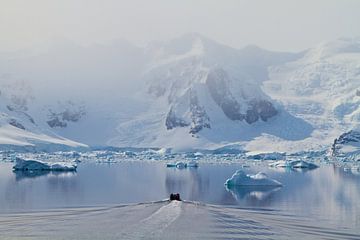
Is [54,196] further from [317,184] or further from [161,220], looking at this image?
[317,184]

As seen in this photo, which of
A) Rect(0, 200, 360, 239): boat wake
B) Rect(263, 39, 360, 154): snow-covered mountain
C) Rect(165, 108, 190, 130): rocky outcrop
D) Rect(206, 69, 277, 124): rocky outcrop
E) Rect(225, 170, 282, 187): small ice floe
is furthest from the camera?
Rect(206, 69, 277, 124): rocky outcrop

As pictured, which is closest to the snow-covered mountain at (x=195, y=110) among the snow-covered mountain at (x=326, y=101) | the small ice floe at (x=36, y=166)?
the snow-covered mountain at (x=326, y=101)

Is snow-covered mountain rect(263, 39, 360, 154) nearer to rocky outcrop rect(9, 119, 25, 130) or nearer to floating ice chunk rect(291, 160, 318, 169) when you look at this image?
floating ice chunk rect(291, 160, 318, 169)

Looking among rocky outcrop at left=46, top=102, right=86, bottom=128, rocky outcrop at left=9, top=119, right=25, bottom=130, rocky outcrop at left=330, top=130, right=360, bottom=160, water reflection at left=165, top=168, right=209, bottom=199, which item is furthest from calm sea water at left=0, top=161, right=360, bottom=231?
rocky outcrop at left=46, top=102, right=86, bottom=128

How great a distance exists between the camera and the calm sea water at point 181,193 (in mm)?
42250

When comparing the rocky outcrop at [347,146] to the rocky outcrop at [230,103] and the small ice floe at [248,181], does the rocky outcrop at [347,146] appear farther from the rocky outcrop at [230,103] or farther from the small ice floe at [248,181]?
the small ice floe at [248,181]

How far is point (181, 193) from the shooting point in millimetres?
52312

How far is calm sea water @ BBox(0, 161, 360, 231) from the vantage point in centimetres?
4225

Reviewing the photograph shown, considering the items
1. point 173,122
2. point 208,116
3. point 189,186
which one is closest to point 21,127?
point 173,122

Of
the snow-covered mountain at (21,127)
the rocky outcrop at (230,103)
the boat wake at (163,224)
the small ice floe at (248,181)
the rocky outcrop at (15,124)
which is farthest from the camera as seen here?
the rocky outcrop at (230,103)

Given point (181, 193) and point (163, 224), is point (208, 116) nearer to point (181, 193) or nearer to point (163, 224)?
point (181, 193)

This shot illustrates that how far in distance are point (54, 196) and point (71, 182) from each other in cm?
1344

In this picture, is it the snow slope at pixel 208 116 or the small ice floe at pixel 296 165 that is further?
the snow slope at pixel 208 116

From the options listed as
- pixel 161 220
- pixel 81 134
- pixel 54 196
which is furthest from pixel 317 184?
pixel 81 134
